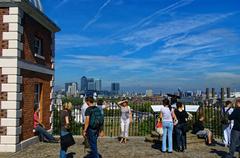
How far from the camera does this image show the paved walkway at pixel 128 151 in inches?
497

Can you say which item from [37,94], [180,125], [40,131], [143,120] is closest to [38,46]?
[37,94]

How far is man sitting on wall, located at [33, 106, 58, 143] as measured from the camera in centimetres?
1547

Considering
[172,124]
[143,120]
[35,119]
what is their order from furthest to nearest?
[143,120] < [35,119] < [172,124]

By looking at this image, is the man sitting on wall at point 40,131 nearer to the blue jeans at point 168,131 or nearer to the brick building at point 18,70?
the brick building at point 18,70

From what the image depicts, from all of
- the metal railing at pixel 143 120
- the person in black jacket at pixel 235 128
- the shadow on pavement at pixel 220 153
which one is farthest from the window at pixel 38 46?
the person in black jacket at pixel 235 128

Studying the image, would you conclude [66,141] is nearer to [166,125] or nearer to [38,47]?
[166,125]

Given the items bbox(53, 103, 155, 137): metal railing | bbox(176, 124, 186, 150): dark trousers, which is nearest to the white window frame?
bbox(53, 103, 155, 137): metal railing

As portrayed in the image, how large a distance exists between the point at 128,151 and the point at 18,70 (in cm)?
507

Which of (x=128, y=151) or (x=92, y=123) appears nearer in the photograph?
(x=92, y=123)

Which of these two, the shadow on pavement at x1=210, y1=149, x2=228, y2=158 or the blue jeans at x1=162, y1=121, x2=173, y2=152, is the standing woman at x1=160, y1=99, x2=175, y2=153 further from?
the shadow on pavement at x1=210, y1=149, x2=228, y2=158

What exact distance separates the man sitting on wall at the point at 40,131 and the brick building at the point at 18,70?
386 millimetres

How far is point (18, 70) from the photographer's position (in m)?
13.3

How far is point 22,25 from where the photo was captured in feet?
45.1

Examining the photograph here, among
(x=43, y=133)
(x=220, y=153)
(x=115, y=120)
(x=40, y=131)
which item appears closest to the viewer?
(x=220, y=153)
